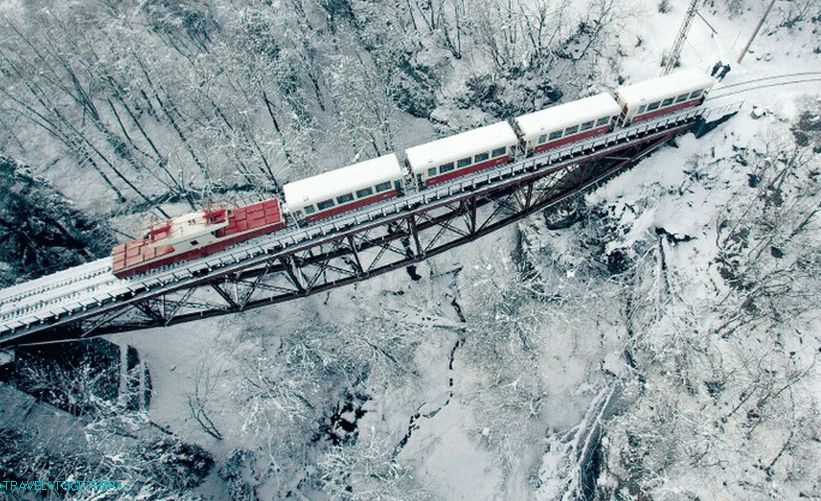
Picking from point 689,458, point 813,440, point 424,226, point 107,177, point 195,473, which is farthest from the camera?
point 107,177

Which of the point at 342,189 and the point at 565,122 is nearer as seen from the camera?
the point at 342,189

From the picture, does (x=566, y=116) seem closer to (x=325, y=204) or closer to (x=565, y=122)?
(x=565, y=122)

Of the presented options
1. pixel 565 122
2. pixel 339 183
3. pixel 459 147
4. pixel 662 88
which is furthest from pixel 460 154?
pixel 662 88

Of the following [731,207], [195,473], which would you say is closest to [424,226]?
[731,207]

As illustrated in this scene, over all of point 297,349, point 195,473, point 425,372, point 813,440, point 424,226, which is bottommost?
point 813,440

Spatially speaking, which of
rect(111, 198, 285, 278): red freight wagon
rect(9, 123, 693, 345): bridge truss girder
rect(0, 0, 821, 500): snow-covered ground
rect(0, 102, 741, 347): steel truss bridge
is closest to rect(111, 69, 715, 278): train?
rect(111, 198, 285, 278): red freight wagon

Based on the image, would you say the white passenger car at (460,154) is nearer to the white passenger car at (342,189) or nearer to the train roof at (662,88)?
the white passenger car at (342,189)

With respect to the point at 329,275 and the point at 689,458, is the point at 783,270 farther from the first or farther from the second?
the point at 329,275
